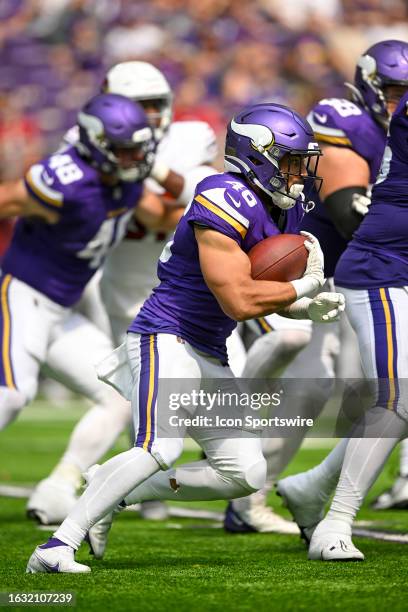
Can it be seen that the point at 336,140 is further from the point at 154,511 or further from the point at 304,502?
the point at 154,511

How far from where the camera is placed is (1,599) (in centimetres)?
334

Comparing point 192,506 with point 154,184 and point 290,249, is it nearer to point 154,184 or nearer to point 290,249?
point 154,184

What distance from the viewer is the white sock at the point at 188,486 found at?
13.4 ft

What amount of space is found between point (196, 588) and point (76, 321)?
248 cm

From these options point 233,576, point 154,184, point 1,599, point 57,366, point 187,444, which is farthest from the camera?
point 187,444

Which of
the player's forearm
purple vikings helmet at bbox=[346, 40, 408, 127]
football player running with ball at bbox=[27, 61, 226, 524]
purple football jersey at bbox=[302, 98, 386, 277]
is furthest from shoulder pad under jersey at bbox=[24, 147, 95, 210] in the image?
the player's forearm

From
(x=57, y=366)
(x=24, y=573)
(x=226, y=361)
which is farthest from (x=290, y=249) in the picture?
(x=57, y=366)

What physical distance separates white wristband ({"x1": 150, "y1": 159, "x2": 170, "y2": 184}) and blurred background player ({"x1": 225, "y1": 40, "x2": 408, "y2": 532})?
33.6 inches

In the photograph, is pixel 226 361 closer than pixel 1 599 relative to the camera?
No

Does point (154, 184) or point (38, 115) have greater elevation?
point (154, 184)

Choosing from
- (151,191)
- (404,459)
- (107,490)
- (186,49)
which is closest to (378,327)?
(107,490)

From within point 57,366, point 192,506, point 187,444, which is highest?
point 57,366

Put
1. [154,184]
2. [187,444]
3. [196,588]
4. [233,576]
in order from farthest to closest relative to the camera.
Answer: [187,444], [154,184], [233,576], [196,588]

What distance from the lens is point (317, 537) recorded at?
420cm
